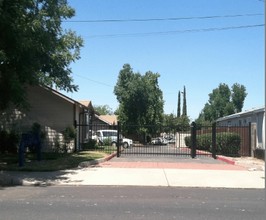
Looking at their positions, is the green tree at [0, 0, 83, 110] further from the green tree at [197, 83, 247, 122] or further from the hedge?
the green tree at [197, 83, 247, 122]

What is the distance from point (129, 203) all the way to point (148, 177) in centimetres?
508

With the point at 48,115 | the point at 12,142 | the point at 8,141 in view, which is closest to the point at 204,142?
the point at 48,115

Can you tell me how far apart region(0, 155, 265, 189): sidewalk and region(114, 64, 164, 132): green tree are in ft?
95.0

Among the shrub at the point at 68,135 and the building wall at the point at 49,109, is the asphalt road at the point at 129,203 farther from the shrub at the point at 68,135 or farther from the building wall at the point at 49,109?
the building wall at the point at 49,109

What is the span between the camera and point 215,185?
1355cm

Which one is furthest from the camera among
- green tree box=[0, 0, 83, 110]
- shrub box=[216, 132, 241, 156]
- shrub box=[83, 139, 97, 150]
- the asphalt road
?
shrub box=[83, 139, 97, 150]

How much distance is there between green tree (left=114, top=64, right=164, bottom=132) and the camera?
47031 millimetres

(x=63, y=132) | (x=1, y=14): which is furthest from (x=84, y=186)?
(x=63, y=132)

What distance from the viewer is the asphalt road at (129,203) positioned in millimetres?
8469

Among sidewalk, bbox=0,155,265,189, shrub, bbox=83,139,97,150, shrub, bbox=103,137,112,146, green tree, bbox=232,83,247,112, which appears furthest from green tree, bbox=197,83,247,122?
sidewalk, bbox=0,155,265,189

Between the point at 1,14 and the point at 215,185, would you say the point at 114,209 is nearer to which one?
the point at 215,185

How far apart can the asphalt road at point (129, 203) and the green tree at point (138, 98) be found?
3442 cm

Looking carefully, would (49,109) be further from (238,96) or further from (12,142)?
(238,96)

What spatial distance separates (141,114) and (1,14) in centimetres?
3340
